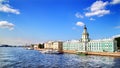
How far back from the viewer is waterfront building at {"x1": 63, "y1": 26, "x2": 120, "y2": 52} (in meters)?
84.9

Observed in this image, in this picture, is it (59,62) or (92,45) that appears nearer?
(59,62)

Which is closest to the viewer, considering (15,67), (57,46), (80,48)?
(15,67)

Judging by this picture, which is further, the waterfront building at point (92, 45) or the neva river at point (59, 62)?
the waterfront building at point (92, 45)

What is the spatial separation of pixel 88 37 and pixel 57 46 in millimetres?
40054

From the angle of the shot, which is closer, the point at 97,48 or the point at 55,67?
the point at 55,67

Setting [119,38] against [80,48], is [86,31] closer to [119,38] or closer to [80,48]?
[80,48]

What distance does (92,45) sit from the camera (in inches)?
3917

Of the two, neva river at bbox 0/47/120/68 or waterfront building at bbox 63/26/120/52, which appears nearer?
neva river at bbox 0/47/120/68

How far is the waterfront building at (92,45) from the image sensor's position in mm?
84875

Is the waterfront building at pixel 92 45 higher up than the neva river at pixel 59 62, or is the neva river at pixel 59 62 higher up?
the waterfront building at pixel 92 45

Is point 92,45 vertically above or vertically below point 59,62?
above

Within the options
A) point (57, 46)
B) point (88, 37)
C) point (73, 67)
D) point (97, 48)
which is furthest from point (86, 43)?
point (73, 67)

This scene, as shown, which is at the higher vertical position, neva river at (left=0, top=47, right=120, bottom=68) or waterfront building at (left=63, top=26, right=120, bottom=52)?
waterfront building at (left=63, top=26, right=120, bottom=52)

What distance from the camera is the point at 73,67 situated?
127 ft
